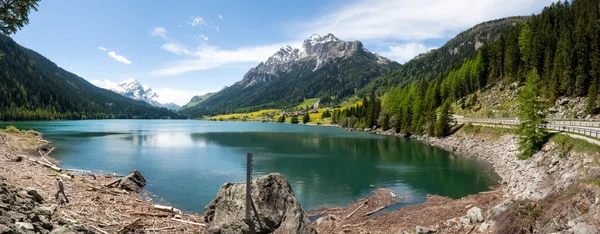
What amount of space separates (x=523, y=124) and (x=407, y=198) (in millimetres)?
22441

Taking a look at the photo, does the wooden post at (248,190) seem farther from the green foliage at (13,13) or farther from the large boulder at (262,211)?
the green foliage at (13,13)

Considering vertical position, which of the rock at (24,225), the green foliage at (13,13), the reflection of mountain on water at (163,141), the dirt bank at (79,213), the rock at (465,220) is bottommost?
the reflection of mountain on water at (163,141)

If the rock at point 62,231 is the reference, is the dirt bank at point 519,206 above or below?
below

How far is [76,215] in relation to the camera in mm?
18141

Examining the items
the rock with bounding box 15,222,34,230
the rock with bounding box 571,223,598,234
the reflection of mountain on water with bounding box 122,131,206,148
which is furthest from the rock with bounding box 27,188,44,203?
the reflection of mountain on water with bounding box 122,131,206,148

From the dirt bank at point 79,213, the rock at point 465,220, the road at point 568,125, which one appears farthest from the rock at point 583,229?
the road at point 568,125

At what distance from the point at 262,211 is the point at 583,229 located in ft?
49.6

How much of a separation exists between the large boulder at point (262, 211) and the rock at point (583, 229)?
12.5 m

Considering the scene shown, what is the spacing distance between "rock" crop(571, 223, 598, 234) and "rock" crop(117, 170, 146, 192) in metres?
35.6

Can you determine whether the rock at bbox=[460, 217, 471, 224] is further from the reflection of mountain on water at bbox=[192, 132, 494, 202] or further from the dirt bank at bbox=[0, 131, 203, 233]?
the dirt bank at bbox=[0, 131, 203, 233]

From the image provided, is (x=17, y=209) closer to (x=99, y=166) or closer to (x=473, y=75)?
(x=99, y=166)

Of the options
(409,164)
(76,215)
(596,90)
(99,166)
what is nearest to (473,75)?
(596,90)

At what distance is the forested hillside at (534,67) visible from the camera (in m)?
79.9

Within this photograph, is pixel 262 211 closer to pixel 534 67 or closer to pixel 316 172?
pixel 316 172
